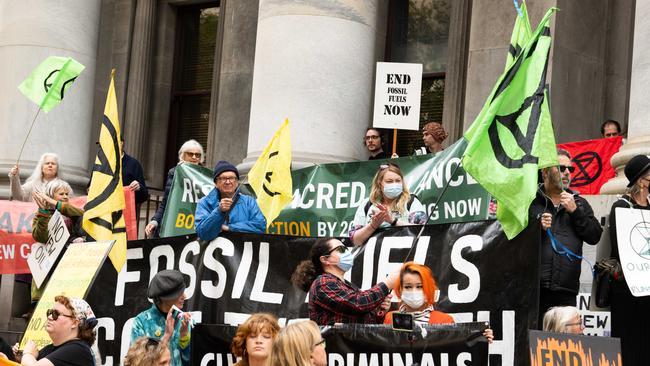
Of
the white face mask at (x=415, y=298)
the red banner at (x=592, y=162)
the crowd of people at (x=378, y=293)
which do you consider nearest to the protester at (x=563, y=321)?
the crowd of people at (x=378, y=293)

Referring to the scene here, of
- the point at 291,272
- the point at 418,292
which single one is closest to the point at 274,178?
the point at 291,272

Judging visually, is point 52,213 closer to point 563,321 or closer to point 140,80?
point 563,321

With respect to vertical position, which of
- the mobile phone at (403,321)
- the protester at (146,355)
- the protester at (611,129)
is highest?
the protester at (611,129)

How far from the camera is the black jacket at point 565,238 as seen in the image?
9.98m

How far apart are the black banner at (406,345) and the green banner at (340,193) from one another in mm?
3050

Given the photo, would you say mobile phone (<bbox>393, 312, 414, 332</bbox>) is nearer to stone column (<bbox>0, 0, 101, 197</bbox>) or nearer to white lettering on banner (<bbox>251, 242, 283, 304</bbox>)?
white lettering on banner (<bbox>251, 242, 283, 304</bbox>)

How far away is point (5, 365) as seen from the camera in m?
8.55

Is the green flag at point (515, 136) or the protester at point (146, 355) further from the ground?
the green flag at point (515, 136)

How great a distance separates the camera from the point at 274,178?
476 inches

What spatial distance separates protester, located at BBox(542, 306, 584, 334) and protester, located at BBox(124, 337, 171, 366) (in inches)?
100.0

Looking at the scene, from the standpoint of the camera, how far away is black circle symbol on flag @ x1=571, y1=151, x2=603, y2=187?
14.4m

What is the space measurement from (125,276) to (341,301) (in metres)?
3.44

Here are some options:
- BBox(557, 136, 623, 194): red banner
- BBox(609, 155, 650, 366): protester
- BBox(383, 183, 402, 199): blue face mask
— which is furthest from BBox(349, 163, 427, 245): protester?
BBox(557, 136, 623, 194): red banner

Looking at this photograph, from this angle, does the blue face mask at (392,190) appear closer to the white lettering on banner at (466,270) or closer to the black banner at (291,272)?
the black banner at (291,272)
